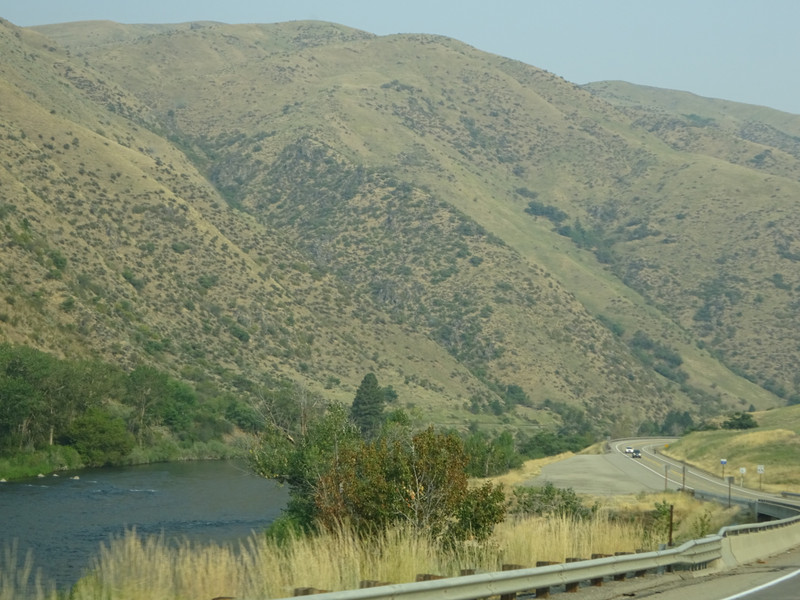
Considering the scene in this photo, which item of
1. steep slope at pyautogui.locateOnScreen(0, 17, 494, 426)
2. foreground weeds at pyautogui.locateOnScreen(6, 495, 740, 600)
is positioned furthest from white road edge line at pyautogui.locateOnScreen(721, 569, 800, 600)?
steep slope at pyautogui.locateOnScreen(0, 17, 494, 426)

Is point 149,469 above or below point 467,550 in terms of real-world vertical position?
below

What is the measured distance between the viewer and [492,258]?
130 meters

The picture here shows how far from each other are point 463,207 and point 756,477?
91874 millimetres

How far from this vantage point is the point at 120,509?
47.6 metres

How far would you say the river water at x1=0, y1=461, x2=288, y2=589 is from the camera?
36.7 m

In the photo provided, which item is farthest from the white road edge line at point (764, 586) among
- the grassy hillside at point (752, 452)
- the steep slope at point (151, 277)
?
the steep slope at point (151, 277)

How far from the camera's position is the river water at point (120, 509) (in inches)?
1444

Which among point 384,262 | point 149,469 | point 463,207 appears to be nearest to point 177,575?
point 149,469

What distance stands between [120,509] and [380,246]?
87.6 m

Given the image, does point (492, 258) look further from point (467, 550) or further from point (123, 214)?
point (467, 550)

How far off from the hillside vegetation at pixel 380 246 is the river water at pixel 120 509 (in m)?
17.1

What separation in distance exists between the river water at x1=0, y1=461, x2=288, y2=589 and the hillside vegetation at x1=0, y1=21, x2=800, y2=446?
56.1ft

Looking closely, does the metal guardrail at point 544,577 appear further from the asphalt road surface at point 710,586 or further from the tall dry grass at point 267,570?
the tall dry grass at point 267,570

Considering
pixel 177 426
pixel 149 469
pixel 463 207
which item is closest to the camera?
pixel 149 469
